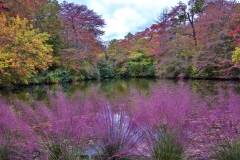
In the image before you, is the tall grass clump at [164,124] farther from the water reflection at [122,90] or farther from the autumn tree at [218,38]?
the autumn tree at [218,38]

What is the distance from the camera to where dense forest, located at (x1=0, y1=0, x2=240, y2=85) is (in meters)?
15.6

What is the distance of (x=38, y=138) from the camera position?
112 inches

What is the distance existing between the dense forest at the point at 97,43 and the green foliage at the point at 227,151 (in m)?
11.6

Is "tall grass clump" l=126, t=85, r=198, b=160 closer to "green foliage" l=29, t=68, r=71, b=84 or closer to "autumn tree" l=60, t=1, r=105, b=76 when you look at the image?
"green foliage" l=29, t=68, r=71, b=84

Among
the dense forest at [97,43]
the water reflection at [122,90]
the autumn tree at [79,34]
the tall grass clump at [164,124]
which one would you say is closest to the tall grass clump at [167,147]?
the tall grass clump at [164,124]

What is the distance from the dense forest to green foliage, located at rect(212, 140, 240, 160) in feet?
38.1

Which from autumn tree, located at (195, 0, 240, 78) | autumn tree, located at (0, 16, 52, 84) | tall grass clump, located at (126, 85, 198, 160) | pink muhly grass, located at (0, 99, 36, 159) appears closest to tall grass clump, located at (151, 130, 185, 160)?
tall grass clump, located at (126, 85, 198, 160)

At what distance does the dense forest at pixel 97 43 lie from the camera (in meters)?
15.6

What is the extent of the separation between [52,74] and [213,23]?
1593 cm

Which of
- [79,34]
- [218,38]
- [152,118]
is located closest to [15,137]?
[152,118]

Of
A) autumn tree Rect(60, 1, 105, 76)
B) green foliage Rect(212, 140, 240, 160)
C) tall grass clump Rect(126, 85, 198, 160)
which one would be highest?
autumn tree Rect(60, 1, 105, 76)

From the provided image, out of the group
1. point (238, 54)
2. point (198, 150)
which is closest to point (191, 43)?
point (238, 54)

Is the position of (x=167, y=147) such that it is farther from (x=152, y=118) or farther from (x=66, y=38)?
(x=66, y=38)

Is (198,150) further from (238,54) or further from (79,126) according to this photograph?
(238,54)
